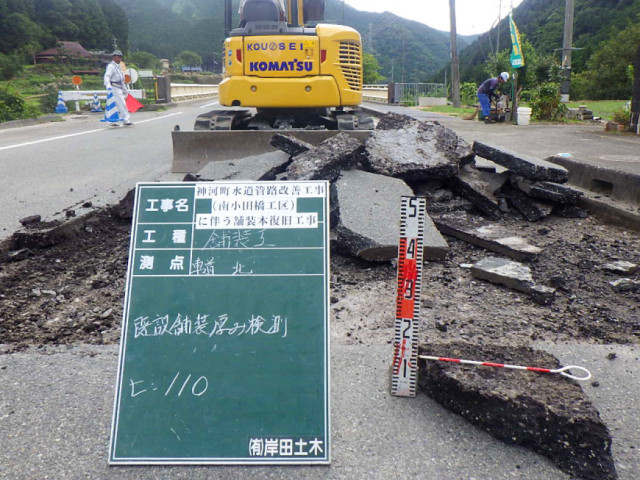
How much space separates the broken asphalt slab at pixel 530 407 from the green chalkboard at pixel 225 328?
2.17 ft

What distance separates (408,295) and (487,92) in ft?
59.2

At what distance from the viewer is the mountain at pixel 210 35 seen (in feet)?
375

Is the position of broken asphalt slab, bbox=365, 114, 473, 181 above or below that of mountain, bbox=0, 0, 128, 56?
below

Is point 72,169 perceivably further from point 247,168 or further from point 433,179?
point 433,179

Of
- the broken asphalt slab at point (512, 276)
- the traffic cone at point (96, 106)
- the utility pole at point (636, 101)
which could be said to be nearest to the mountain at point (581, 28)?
the traffic cone at point (96, 106)

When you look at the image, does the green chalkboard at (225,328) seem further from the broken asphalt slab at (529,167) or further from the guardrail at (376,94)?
the guardrail at (376,94)

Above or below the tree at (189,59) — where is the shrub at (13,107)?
below

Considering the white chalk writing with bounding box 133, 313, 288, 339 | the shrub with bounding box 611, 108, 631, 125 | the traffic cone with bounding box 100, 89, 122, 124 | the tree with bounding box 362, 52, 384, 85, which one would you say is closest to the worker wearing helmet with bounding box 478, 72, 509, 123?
the shrub with bounding box 611, 108, 631, 125

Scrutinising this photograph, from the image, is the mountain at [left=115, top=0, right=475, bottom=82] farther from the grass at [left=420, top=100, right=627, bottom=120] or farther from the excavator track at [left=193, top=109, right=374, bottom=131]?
the excavator track at [left=193, top=109, right=374, bottom=131]

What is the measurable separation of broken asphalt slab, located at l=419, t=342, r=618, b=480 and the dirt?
676mm

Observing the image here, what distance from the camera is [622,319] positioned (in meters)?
3.47

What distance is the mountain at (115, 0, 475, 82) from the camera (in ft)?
375

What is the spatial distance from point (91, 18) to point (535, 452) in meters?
110

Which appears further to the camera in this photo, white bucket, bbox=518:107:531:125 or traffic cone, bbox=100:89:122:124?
white bucket, bbox=518:107:531:125
